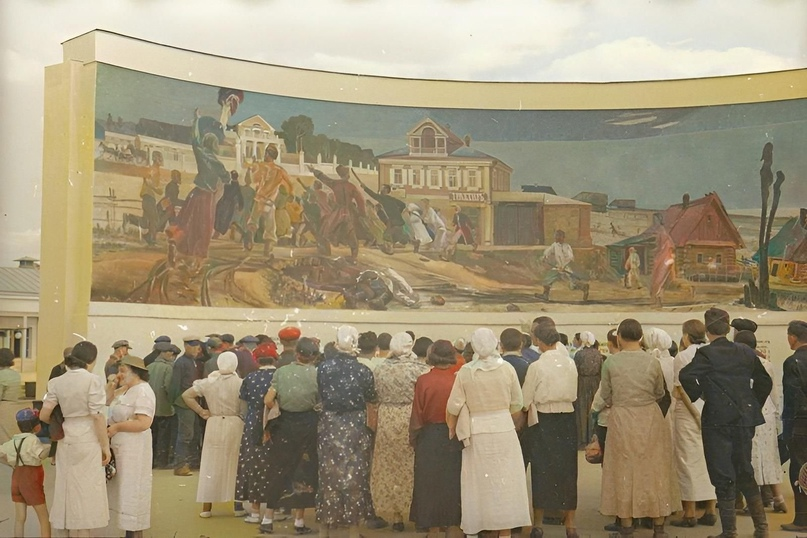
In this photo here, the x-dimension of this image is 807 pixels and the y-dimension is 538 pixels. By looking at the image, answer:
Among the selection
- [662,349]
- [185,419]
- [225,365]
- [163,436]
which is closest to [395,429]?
[225,365]

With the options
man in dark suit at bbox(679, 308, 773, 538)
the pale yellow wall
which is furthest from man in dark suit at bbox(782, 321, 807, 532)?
the pale yellow wall

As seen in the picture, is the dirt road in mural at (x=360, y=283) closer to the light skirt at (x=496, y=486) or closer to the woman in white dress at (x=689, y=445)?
the woman in white dress at (x=689, y=445)

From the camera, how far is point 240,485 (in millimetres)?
6941

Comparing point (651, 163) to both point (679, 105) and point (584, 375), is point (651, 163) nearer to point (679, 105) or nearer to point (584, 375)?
point (679, 105)

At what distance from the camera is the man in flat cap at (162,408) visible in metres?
8.20

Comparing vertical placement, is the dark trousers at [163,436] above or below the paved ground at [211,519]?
above

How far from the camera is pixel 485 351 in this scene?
6164 millimetres

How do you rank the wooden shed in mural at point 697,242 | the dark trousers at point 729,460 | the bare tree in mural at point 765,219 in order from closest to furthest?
1. the dark trousers at point 729,460
2. the bare tree in mural at point 765,219
3. the wooden shed in mural at point 697,242

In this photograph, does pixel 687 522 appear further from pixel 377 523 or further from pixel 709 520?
pixel 377 523

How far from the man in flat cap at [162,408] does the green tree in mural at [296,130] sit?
338 cm

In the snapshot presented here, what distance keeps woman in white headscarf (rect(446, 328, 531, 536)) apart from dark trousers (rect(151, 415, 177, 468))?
3.36 meters

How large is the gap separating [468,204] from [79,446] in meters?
6.90

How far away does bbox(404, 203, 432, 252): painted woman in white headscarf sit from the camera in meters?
11.4

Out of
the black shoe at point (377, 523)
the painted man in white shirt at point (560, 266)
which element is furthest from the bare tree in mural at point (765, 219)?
the black shoe at point (377, 523)
